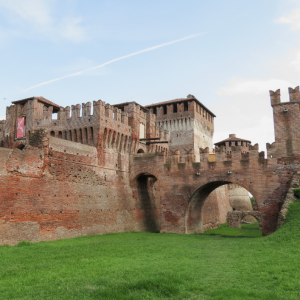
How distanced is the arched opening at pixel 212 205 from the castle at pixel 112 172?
18 centimetres

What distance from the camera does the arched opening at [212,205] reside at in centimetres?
2376

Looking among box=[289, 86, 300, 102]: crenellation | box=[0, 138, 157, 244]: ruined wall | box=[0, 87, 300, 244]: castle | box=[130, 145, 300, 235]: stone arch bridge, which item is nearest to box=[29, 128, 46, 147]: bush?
box=[0, 87, 300, 244]: castle

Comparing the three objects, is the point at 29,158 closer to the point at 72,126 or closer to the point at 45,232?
the point at 45,232

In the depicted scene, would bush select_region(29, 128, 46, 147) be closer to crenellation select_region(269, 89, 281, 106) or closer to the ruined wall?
the ruined wall

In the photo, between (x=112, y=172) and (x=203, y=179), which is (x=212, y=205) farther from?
(x=112, y=172)

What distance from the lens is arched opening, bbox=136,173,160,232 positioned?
26.0 metres

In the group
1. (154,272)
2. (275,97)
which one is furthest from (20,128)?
(275,97)

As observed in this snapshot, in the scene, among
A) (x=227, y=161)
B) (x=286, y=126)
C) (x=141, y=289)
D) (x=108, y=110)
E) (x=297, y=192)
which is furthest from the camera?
(x=108, y=110)

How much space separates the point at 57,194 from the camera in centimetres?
1802

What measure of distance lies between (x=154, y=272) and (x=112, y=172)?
Answer: 14.9 metres

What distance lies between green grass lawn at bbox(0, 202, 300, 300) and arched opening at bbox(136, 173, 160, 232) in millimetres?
12012

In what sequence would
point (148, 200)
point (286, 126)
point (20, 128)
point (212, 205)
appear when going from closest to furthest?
point (286, 126), point (20, 128), point (148, 200), point (212, 205)

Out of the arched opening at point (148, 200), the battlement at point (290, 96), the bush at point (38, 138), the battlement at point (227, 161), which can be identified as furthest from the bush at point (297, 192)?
the bush at point (38, 138)

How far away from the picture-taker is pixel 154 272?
8.88 metres
